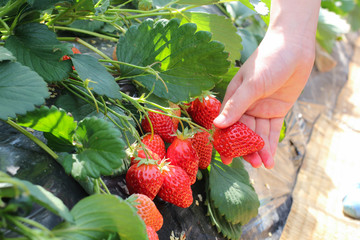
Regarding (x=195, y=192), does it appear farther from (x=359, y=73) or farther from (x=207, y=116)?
(x=359, y=73)

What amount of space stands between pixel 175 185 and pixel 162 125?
11 cm

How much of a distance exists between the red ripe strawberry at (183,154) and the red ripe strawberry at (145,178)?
50 millimetres

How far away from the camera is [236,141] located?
22.6 inches

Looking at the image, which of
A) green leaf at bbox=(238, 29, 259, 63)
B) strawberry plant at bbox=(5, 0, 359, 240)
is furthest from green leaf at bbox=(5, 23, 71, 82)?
green leaf at bbox=(238, 29, 259, 63)

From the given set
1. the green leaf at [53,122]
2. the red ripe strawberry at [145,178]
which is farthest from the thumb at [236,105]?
the green leaf at [53,122]

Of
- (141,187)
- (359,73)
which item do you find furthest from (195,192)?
(359,73)

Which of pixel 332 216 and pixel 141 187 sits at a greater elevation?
pixel 141 187

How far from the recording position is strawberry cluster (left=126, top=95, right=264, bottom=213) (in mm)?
534

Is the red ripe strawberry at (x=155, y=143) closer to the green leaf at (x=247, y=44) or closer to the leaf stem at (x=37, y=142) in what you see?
the leaf stem at (x=37, y=142)

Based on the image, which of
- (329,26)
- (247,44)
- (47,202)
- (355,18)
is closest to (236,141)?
(47,202)

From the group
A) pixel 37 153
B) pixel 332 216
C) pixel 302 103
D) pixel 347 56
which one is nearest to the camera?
pixel 37 153

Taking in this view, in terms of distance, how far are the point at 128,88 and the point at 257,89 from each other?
23 cm

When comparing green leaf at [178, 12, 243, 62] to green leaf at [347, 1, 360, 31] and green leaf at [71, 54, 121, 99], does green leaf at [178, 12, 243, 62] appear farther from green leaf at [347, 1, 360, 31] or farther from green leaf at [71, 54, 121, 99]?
green leaf at [347, 1, 360, 31]

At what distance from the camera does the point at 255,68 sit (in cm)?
63
